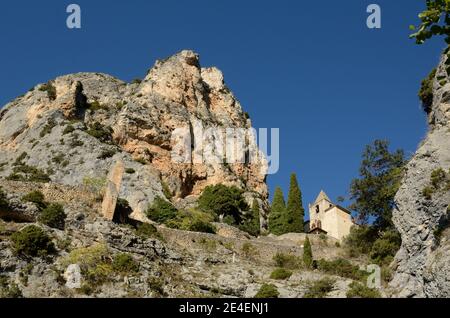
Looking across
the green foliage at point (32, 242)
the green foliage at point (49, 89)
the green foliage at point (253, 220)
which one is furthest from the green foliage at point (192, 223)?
the green foliage at point (49, 89)

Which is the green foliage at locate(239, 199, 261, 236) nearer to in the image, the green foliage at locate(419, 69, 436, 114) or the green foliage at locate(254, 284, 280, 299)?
the green foliage at locate(419, 69, 436, 114)

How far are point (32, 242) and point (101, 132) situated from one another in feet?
125

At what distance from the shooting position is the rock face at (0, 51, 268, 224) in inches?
2345

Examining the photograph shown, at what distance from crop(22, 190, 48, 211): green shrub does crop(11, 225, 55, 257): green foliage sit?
16.2ft

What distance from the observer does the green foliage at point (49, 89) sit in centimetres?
7388

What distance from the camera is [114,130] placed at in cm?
6762

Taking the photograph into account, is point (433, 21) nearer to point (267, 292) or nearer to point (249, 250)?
Result: point (267, 292)

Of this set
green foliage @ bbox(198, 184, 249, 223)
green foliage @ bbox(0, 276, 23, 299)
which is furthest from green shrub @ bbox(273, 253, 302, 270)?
green foliage @ bbox(198, 184, 249, 223)

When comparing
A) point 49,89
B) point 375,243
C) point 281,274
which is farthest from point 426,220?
point 49,89

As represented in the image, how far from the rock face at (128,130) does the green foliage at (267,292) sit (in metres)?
26.3

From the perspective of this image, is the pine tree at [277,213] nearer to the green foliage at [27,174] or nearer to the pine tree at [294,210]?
the pine tree at [294,210]

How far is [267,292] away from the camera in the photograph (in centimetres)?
2838

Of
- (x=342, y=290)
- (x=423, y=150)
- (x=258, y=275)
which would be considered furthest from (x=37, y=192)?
(x=423, y=150)
